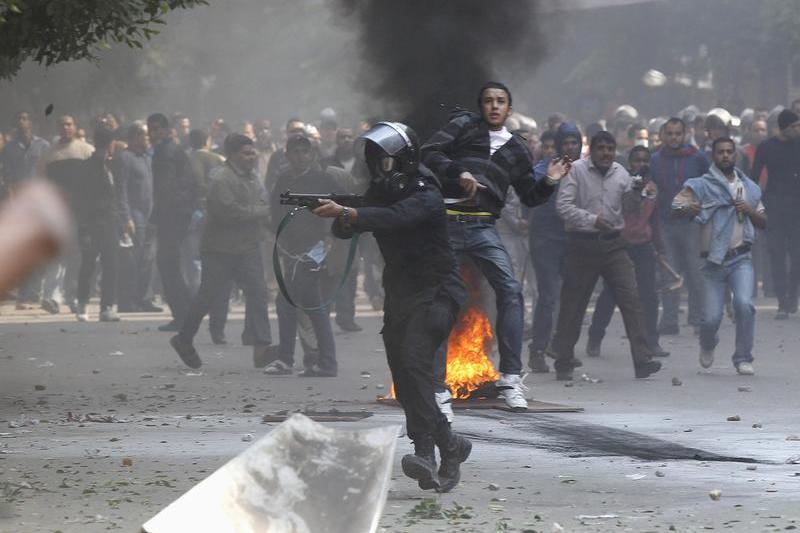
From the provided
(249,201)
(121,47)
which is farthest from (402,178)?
(121,47)

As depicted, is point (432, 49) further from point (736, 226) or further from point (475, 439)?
point (475, 439)

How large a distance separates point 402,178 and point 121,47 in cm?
1833

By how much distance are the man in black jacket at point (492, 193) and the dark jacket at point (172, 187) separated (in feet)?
27.7

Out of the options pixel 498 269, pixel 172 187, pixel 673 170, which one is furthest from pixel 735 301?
pixel 172 187

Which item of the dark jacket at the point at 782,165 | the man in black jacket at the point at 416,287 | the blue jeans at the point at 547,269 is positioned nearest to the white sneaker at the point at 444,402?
the man in black jacket at the point at 416,287

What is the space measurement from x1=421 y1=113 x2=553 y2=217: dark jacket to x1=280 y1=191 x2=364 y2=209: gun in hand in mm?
1704

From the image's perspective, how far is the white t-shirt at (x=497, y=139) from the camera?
379 inches

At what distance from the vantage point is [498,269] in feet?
32.0

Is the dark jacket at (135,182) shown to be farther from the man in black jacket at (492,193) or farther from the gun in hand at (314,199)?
the gun in hand at (314,199)

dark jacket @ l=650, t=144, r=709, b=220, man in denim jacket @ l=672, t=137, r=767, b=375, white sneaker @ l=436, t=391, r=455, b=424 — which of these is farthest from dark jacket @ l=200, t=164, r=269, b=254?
white sneaker @ l=436, t=391, r=455, b=424

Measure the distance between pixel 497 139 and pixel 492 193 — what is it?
32 centimetres

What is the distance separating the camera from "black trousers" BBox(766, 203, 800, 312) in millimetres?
18000

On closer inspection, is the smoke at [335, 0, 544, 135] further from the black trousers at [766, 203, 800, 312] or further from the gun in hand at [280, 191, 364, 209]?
the black trousers at [766, 203, 800, 312]

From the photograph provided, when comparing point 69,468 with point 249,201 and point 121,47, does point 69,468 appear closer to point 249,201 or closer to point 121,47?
point 249,201
